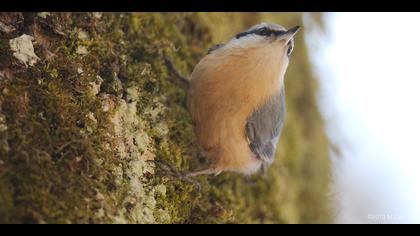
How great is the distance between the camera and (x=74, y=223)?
1610 millimetres

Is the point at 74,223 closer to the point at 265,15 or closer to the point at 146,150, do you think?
the point at 146,150

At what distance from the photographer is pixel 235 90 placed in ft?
9.80

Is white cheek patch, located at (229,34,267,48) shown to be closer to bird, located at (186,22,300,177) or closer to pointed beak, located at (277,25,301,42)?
bird, located at (186,22,300,177)

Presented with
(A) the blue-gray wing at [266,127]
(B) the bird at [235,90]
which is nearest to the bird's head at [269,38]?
(B) the bird at [235,90]

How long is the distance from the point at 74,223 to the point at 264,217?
2.06 m

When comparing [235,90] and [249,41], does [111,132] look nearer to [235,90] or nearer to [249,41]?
[235,90]

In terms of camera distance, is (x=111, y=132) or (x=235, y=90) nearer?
(x=111, y=132)

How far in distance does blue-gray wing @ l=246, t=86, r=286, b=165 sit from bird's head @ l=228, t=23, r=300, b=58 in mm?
375

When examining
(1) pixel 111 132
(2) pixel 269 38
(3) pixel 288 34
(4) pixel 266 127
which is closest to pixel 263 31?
(2) pixel 269 38

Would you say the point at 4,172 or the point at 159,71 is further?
the point at 159,71

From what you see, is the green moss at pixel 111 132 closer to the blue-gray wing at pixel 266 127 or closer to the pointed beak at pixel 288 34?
the blue-gray wing at pixel 266 127

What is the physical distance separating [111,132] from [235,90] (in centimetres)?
106

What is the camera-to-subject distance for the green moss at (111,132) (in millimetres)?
1665
